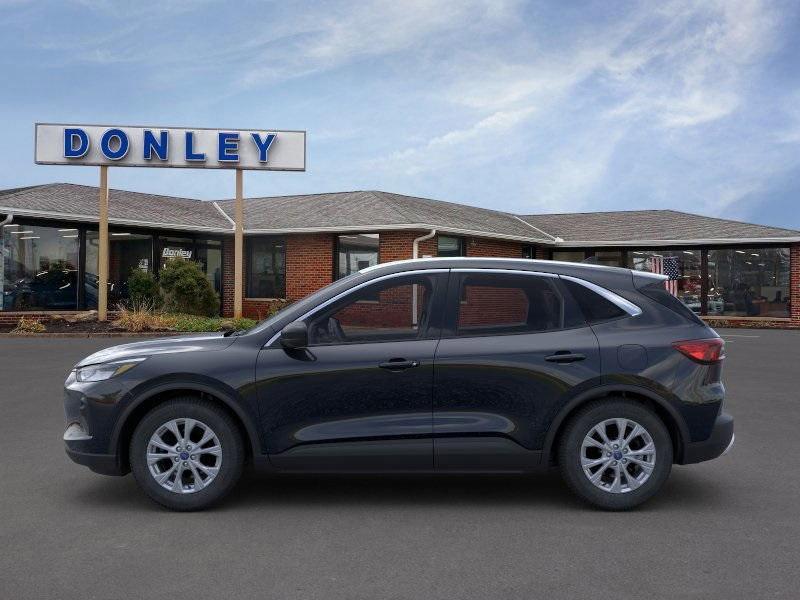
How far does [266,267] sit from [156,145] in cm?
588

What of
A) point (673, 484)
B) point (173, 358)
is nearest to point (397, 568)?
point (173, 358)

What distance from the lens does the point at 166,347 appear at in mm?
5781

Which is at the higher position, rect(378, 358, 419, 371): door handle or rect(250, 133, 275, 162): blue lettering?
rect(250, 133, 275, 162): blue lettering

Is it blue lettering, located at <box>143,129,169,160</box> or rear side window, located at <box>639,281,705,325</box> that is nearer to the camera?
rear side window, located at <box>639,281,705,325</box>

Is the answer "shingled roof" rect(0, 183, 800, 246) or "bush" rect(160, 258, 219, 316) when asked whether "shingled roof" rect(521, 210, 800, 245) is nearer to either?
"shingled roof" rect(0, 183, 800, 246)

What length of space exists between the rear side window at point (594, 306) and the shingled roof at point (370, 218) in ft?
62.5

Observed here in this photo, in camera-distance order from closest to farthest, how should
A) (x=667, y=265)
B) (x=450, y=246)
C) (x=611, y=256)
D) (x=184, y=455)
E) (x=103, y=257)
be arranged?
(x=184, y=455), (x=103, y=257), (x=450, y=246), (x=667, y=265), (x=611, y=256)

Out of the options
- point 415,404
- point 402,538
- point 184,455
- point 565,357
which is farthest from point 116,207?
point 402,538

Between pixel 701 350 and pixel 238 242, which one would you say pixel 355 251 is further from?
pixel 701 350

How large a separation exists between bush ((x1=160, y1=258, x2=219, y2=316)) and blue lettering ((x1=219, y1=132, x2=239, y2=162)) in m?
3.51

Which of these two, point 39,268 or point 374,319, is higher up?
point 39,268

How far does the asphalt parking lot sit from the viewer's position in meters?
4.19

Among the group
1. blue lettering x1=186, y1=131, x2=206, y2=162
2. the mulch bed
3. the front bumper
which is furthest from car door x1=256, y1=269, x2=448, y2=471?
blue lettering x1=186, y1=131, x2=206, y2=162

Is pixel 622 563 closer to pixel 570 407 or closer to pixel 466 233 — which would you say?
pixel 570 407
